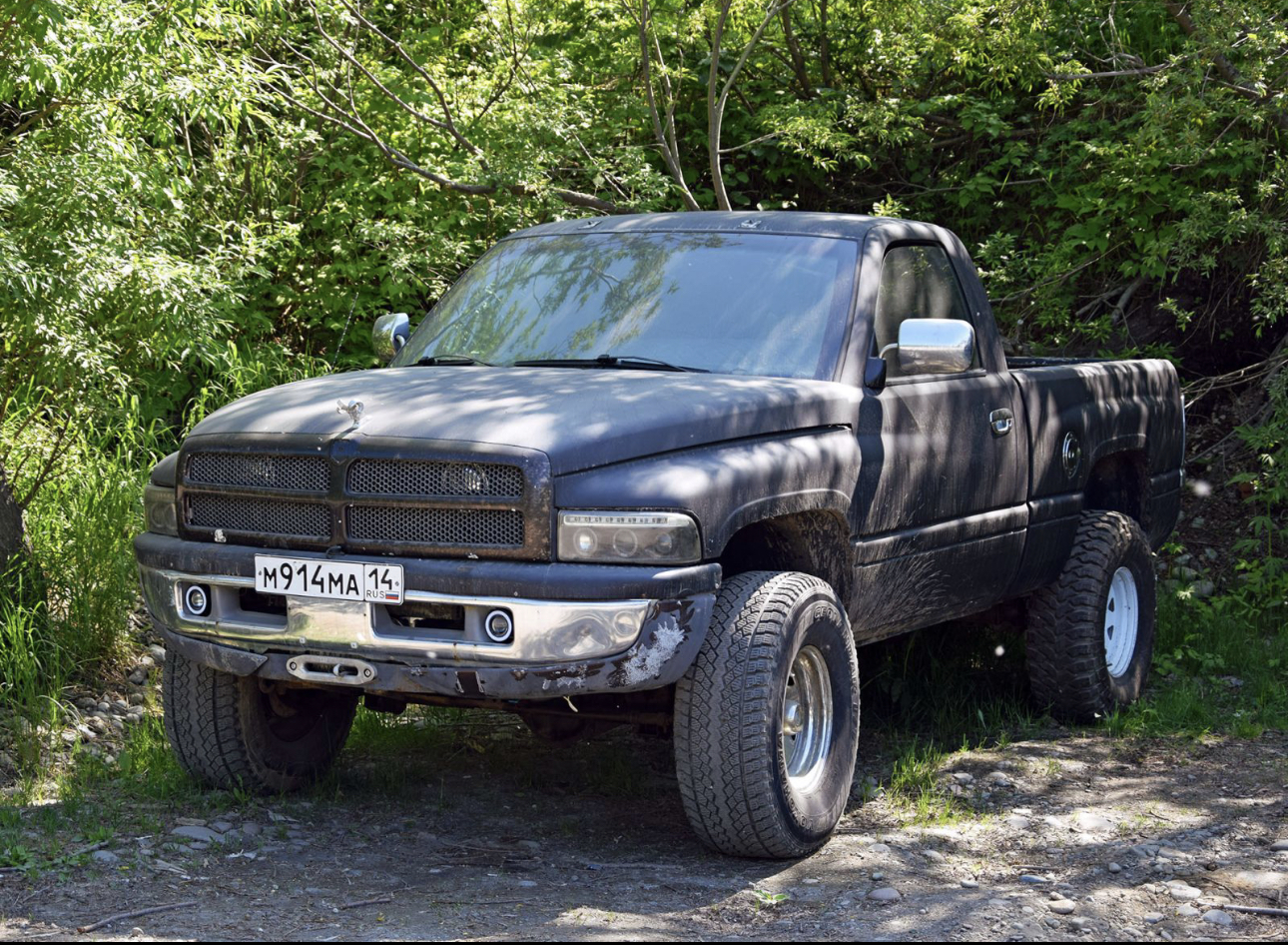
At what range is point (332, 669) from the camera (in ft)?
14.2

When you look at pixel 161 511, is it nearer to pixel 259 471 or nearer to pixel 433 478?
pixel 259 471

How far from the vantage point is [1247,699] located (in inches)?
269

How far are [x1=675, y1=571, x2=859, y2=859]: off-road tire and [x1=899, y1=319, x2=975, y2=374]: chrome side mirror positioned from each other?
2.96 feet

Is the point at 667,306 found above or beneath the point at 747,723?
above

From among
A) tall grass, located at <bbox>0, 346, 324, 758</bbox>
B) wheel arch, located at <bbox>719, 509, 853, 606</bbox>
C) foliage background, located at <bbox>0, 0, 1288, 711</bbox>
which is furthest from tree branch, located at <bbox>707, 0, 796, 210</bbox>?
wheel arch, located at <bbox>719, 509, 853, 606</bbox>

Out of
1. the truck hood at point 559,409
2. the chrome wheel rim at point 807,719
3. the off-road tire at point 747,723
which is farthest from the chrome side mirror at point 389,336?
the chrome wheel rim at point 807,719

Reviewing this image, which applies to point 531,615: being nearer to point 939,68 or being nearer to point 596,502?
point 596,502

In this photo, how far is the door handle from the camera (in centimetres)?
575

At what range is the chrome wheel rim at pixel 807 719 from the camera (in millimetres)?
4625

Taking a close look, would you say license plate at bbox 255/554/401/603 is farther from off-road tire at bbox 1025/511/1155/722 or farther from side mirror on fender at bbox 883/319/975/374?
off-road tire at bbox 1025/511/1155/722

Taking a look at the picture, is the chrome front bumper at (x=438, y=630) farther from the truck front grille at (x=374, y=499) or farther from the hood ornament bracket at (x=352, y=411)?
the hood ornament bracket at (x=352, y=411)

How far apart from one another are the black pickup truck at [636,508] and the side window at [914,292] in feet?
0.06

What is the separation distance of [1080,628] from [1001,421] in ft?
3.47

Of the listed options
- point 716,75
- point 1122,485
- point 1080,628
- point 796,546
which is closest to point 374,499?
point 796,546
